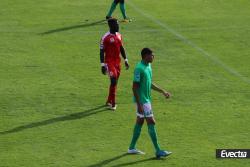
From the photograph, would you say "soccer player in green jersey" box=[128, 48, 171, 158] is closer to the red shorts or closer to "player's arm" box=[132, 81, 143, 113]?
"player's arm" box=[132, 81, 143, 113]

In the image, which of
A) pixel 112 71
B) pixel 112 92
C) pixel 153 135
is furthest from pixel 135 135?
pixel 112 71

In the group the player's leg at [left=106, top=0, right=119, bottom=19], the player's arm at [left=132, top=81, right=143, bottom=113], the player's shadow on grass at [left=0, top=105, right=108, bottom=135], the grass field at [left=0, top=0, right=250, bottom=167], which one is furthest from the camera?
the player's leg at [left=106, top=0, right=119, bottom=19]

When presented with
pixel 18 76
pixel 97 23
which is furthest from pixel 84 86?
pixel 97 23

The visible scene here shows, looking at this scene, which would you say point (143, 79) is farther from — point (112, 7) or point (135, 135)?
point (112, 7)

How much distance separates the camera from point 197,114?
55.3 ft

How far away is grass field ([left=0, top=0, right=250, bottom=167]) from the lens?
14.7 m

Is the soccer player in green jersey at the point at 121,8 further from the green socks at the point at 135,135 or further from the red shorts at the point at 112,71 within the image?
the green socks at the point at 135,135

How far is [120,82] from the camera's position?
19359 mm

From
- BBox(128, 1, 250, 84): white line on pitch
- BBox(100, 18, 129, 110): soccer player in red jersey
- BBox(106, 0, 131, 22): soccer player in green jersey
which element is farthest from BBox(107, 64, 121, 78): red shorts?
BBox(106, 0, 131, 22): soccer player in green jersey

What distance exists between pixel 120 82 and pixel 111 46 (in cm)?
245

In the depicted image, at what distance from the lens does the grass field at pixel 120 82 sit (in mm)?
14719

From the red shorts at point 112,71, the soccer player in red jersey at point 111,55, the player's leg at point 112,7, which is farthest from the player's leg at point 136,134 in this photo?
the player's leg at point 112,7

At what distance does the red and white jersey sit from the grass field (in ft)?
4.23

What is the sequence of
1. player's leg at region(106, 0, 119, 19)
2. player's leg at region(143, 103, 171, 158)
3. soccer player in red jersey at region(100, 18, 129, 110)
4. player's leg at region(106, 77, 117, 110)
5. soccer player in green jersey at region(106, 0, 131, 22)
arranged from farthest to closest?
player's leg at region(106, 0, 119, 19) < soccer player in green jersey at region(106, 0, 131, 22) < player's leg at region(106, 77, 117, 110) < soccer player in red jersey at region(100, 18, 129, 110) < player's leg at region(143, 103, 171, 158)
